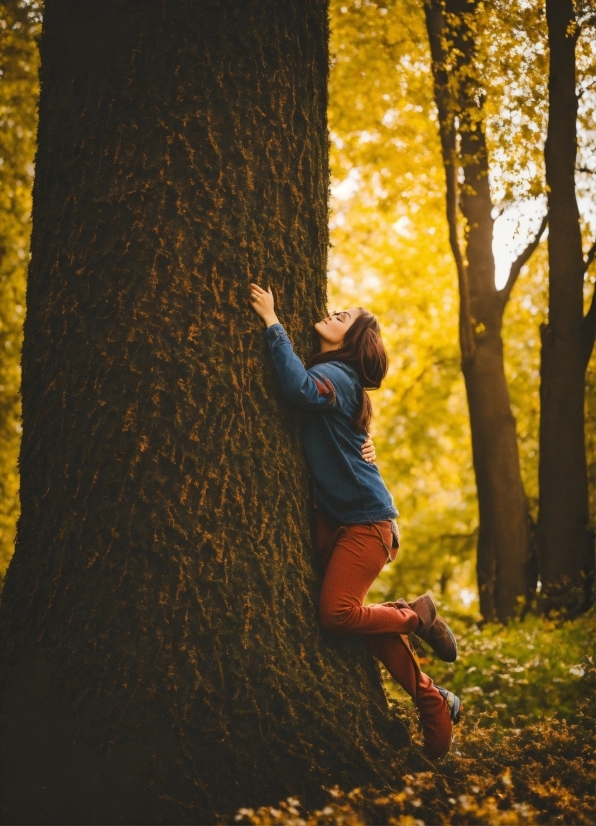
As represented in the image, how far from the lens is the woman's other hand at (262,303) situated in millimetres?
3574

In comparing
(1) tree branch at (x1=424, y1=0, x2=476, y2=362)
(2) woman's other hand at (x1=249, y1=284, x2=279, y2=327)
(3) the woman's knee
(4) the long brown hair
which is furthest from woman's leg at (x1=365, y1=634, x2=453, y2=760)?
(1) tree branch at (x1=424, y1=0, x2=476, y2=362)

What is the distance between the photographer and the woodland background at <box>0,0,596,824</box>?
3689mm

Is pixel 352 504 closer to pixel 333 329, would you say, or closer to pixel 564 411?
pixel 333 329

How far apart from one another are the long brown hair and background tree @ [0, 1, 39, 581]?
7.88 meters

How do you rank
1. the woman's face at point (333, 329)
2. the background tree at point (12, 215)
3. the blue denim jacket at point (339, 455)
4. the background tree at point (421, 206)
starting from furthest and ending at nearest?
the background tree at point (12, 215) < the background tree at point (421, 206) < the woman's face at point (333, 329) < the blue denim jacket at point (339, 455)

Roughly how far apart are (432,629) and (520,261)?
19.5 ft

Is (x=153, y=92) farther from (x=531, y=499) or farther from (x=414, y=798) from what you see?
(x=531, y=499)

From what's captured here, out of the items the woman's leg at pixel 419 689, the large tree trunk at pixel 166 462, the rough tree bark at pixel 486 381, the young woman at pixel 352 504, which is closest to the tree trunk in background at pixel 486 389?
the rough tree bark at pixel 486 381

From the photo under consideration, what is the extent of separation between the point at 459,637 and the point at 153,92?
6.44 metres

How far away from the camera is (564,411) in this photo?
26.7ft

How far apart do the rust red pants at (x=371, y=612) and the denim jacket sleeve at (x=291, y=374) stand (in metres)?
0.61

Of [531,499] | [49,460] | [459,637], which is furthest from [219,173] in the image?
[531,499]

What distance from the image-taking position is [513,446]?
895cm

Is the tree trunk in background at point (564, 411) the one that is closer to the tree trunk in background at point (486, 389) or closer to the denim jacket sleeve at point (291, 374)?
the tree trunk in background at point (486, 389)
